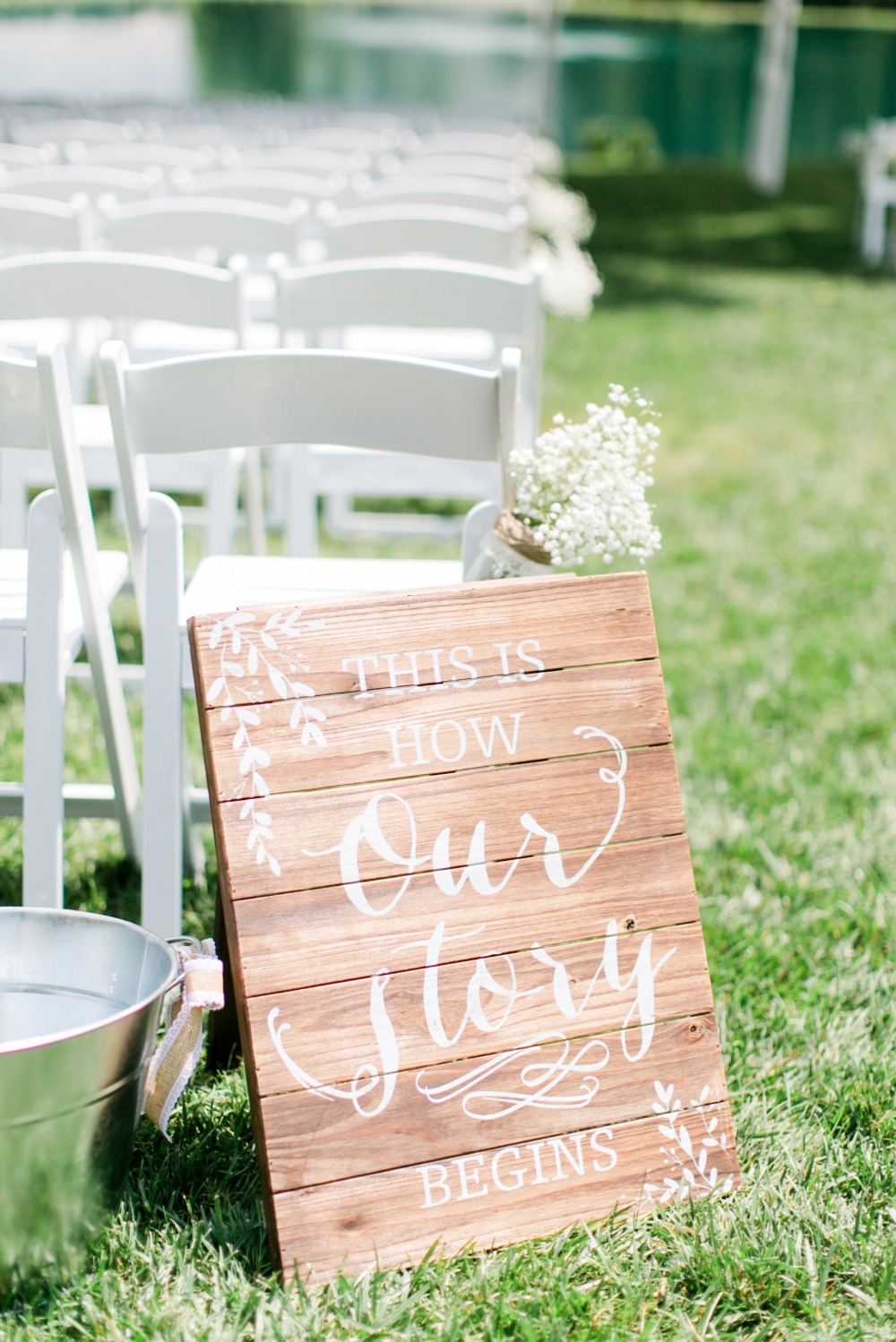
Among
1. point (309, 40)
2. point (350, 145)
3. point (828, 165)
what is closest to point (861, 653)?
point (350, 145)

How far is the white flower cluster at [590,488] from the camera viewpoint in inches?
69.2

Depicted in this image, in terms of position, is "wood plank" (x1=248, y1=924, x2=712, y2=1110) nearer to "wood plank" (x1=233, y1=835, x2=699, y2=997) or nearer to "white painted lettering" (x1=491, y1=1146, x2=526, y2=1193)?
"wood plank" (x1=233, y1=835, x2=699, y2=997)

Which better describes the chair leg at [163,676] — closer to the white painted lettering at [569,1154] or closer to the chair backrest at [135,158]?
the white painted lettering at [569,1154]

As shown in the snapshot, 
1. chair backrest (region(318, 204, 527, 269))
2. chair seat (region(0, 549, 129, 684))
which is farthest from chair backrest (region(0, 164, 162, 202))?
chair seat (region(0, 549, 129, 684))

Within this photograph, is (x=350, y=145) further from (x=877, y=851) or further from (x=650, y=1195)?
(x=650, y=1195)

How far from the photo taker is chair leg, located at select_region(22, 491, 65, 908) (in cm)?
187

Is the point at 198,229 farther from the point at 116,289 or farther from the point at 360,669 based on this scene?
the point at 360,669

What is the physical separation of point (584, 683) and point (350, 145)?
7197 millimetres

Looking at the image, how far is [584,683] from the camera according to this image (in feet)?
5.73

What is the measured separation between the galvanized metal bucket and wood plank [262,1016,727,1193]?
189mm

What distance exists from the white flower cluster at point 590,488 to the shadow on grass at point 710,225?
7758mm

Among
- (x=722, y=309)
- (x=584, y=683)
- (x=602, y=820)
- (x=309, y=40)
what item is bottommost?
(x=722, y=309)

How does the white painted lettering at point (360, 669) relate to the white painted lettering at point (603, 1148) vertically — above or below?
above

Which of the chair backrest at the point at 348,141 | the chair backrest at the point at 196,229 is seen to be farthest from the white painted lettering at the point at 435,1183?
Answer: the chair backrest at the point at 348,141
